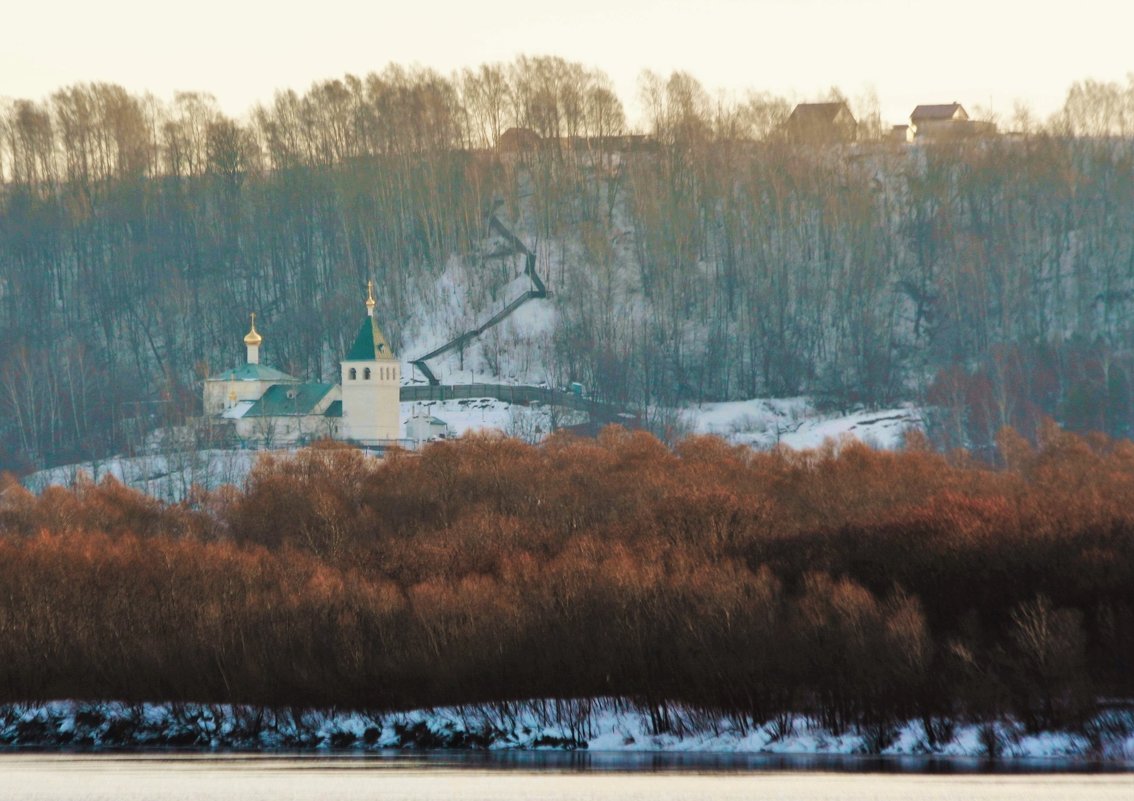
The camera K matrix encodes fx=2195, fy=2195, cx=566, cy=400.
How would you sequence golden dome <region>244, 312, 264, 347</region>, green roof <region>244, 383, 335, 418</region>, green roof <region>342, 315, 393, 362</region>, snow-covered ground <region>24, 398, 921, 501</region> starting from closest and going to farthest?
snow-covered ground <region>24, 398, 921, 501</region>
green roof <region>342, 315, 393, 362</region>
green roof <region>244, 383, 335, 418</region>
golden dome <region>244, 312, 264, 347</region>

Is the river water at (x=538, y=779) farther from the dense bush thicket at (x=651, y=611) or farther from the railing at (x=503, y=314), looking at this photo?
the railing at (x=503, y=314)

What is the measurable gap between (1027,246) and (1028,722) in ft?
231

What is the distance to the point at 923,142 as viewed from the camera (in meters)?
115

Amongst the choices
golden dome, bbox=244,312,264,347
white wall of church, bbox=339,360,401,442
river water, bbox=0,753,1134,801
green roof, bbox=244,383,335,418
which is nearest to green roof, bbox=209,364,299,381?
green roof, bbox=244,383,335,418

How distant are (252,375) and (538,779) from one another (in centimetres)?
6890

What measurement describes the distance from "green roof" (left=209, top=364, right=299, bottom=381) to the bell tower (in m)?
6.19

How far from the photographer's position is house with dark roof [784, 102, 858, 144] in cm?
11200

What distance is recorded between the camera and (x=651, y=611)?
44.1 meters

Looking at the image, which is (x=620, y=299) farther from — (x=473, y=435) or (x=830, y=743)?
(x=830, y=743)

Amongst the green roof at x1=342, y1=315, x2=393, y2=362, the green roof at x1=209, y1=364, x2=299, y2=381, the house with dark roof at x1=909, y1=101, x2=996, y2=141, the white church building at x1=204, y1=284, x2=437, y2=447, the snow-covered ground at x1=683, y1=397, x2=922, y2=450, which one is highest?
the house with dark roof at x1=909, y1=101, x2=996, y2=141

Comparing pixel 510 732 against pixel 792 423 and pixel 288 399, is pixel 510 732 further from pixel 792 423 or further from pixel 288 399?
pixel 288 399

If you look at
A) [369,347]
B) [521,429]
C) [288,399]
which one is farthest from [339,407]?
[521,429]

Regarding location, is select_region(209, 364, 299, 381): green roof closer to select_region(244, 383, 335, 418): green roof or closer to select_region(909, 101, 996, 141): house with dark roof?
select_region(244, 383, 335, 418): green roof

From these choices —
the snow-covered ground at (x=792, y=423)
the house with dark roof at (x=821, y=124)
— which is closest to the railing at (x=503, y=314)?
the snow-covered ground at (x=792, y=423)
